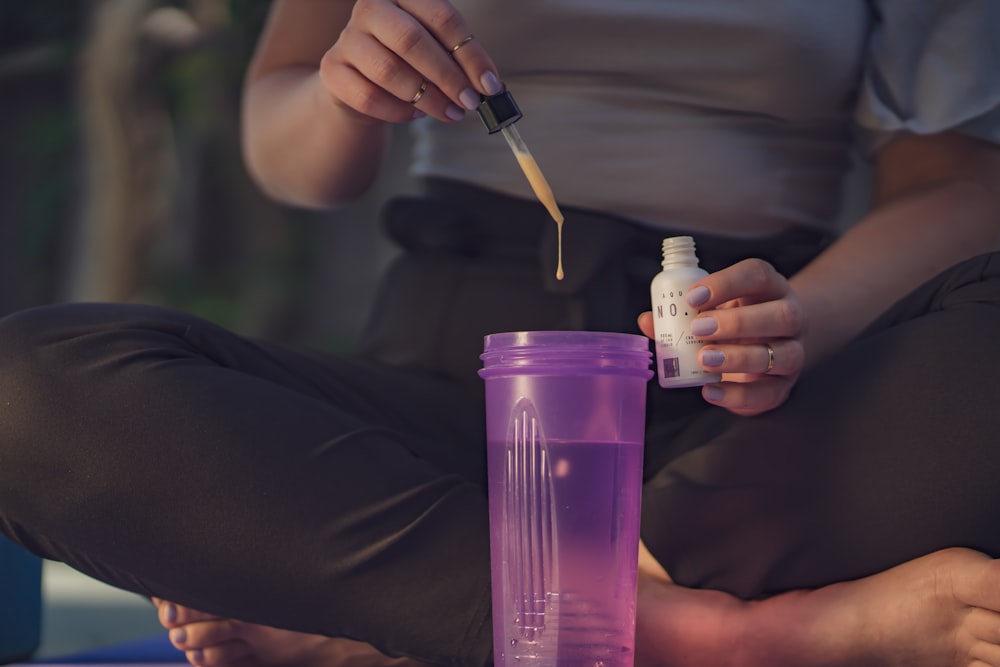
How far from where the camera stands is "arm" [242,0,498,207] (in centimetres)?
97

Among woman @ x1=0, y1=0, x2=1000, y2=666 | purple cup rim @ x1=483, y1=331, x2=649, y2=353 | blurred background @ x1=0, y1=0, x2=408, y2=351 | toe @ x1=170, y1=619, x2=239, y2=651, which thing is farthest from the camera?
blurred background @ x1=0, y1=0, x2=408, y2=351

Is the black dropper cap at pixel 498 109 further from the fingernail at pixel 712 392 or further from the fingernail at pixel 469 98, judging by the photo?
the fingernail at pixel 712 392

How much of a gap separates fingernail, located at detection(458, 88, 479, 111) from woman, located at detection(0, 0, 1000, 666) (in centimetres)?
1

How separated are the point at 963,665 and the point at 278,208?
573 cm

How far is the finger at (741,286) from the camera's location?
0.95 meters

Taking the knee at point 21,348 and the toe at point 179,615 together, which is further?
the toe at point 179,615

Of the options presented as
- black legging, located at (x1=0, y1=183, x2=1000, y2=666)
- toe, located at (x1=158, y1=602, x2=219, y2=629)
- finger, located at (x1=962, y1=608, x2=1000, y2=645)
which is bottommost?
toe, located at (x1=158, y1=602, x2=219, y2=629)

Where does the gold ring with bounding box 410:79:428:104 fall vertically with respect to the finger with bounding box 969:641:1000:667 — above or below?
above

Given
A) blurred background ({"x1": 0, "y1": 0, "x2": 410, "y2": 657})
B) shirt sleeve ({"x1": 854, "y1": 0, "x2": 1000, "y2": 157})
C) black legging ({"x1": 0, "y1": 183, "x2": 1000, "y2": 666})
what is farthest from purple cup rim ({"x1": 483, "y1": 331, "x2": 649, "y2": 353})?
blurred background ({"x1": 0, "y1": 0, "x2": 410, "y2": 657})

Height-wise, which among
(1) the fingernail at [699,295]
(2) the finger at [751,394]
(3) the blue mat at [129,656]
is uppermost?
(1) the fingernail at [699,295]

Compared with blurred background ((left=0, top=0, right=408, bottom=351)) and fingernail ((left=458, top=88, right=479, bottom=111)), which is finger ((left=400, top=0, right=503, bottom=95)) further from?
blurred background ((left=0, top=0, right=408, bottom=351))

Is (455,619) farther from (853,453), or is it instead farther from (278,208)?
(278,208)

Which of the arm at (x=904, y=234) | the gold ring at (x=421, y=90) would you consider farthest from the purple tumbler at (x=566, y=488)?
the arm at (x=904, y=234)

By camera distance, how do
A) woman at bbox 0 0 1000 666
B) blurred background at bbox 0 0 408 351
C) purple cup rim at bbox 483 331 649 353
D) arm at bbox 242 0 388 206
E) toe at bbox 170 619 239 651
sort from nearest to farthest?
purple cup rim at bbox 483 331 649 353
woman at bbox 0 0 1000 666
toe at bbox 170 619 239 651
arm at bbox 242 0 388 206
blurred background at bbox 0 0 408 351
